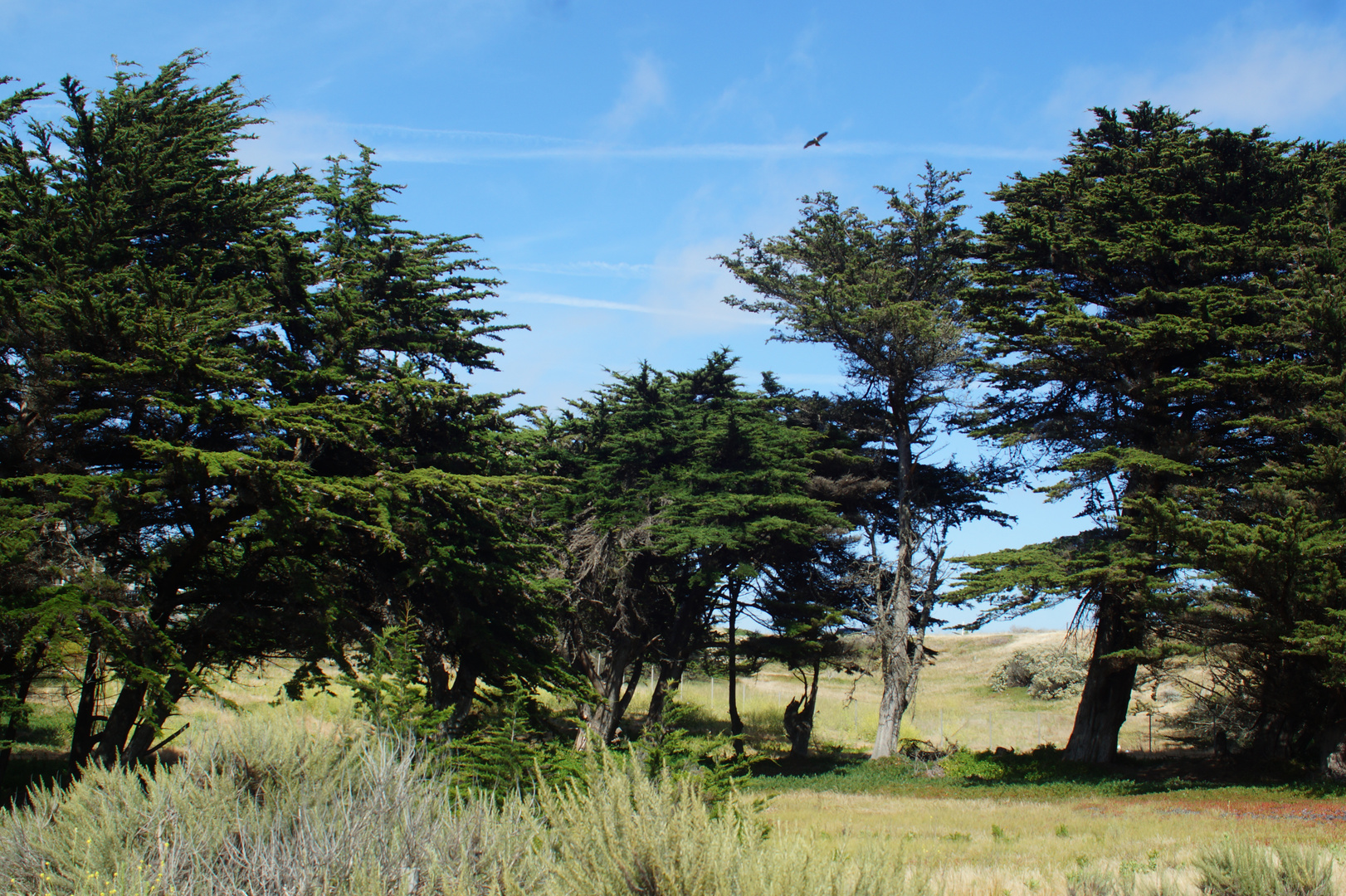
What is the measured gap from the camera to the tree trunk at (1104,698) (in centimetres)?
2162

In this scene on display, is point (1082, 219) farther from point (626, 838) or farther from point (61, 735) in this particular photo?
point (61, 735)

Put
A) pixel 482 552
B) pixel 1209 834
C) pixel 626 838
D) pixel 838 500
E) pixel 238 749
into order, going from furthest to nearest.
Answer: pixel 838 500, pixel 482 552, pixel 1209 834, pixel 238 749, pixel 626 838

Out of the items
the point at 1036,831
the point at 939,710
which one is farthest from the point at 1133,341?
the point at 939,710

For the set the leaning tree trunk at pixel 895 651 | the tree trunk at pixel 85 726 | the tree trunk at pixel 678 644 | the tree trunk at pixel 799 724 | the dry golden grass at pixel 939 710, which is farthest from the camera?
the dry golden grass at pixel 939 710

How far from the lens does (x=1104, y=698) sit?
22.8 m

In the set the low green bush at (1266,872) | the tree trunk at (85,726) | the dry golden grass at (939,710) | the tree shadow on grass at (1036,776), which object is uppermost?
the low green bush at (1266,872)

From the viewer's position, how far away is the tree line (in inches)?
497

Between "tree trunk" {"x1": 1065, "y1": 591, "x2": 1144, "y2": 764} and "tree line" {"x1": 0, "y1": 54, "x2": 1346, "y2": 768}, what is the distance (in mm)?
95

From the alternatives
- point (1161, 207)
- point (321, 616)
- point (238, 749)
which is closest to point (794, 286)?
point (1161, 207)

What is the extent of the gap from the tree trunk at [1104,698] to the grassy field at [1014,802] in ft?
2.58

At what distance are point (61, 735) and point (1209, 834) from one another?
26.0 m

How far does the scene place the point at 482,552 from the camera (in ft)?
57.4

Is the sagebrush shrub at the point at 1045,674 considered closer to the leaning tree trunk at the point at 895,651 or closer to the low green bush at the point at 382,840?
the leaning tree trunk at the point at 895,651

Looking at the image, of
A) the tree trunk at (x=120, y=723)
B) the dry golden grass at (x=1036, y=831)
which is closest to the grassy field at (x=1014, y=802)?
the dry golden grass at (x=1036, y=831)
